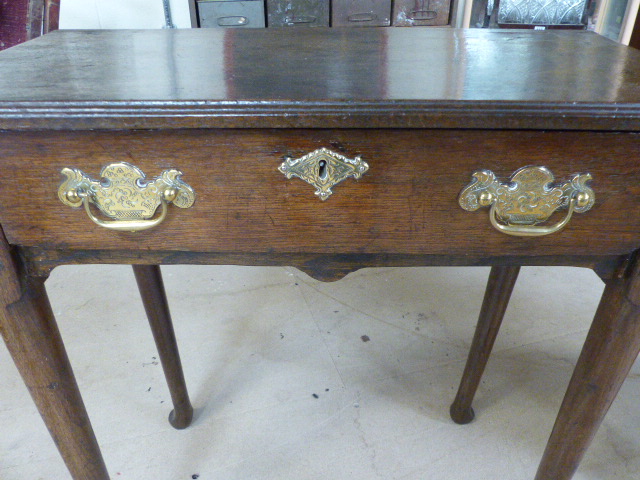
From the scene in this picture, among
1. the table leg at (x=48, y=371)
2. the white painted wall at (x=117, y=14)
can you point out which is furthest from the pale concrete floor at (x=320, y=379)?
the white painted wall at (x=117, y=14)

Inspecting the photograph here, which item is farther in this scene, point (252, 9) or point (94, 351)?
point (252, 9)

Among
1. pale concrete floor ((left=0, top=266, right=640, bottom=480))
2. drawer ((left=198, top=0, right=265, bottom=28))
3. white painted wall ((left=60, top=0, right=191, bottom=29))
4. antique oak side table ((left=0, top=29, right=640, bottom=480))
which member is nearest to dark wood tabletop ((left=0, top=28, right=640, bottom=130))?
antique oak side table ((left=0, top=29, right=640, bottom=480))

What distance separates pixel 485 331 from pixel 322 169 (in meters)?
0.59

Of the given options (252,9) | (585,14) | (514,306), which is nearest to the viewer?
(514,306)

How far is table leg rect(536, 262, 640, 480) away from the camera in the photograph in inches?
21.0

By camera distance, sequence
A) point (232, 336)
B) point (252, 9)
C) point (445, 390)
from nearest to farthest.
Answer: point (445, 390), point (232, 336), point (252, 9)

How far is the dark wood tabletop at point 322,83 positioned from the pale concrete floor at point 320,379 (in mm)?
743

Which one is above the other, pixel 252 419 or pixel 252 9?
pixel 252 9

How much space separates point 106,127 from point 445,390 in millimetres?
956

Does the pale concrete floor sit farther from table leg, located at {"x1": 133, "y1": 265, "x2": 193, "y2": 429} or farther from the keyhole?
the keyhole

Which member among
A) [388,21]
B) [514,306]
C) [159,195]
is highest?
[159,195]

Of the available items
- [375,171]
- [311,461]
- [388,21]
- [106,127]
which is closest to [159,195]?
[106,127]

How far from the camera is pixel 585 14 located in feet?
7.64

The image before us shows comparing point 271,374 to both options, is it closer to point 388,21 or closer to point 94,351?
point 94,351
